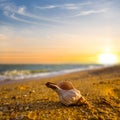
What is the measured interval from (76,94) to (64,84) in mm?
570

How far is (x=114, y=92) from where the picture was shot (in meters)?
10.9

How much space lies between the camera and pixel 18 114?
22.1ft

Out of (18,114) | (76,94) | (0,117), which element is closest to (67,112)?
(76,94)

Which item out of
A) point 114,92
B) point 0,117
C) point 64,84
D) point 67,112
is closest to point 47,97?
point 64,84

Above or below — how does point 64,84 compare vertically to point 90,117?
above

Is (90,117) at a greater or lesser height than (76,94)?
lesser

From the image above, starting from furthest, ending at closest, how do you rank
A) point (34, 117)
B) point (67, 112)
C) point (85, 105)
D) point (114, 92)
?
1. point (114, 92)
2. point (85, 105)
3. point (67, 112)
4. point (34, 117)

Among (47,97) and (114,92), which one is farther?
(114,92)

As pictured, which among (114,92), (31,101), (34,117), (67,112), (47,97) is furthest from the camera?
(114,92)

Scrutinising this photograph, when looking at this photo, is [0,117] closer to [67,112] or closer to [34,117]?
[34,117]

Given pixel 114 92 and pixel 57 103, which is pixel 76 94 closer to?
pixel 57 103

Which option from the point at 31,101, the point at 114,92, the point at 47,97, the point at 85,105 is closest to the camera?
the point at 85,105

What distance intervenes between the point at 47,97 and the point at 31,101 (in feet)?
2.62

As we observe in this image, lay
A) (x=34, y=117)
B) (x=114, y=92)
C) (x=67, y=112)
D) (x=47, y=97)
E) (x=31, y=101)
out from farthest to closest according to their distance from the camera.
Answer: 1. (x=114, y=92)
2. (x=47, y=97)
3. (x=31, y=101)
4. (x=67, y=112)
5. (x=34, y=117)
